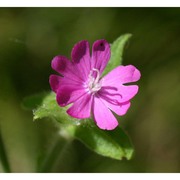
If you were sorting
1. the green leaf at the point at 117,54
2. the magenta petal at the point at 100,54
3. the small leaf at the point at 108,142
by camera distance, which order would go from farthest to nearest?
the green leaf at the point at 117,54 → the small leaf at the point at 108,142 → the magenta petal at the point at 100,54

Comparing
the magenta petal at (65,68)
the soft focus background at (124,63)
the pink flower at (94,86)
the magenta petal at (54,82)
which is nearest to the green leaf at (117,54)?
the pink flower at (94,86)

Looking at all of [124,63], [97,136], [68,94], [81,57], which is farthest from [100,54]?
[124,63]

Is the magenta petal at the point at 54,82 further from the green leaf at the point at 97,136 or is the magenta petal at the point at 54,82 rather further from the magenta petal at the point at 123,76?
the magenta petal at the point at 123,76

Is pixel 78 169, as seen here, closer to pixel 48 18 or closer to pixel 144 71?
pixel 144 71

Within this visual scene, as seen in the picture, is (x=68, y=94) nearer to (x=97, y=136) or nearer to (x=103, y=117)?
(x=103, y=117)

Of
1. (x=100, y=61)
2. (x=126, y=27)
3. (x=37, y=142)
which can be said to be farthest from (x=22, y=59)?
(x=100, y=61)

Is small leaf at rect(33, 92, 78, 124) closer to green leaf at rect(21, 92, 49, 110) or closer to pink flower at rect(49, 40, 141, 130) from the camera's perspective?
pink flower at rect(49, 40, 141, 130)

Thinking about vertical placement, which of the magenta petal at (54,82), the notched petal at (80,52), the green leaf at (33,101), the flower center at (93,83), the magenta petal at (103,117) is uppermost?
the notched petal at (80,52)
